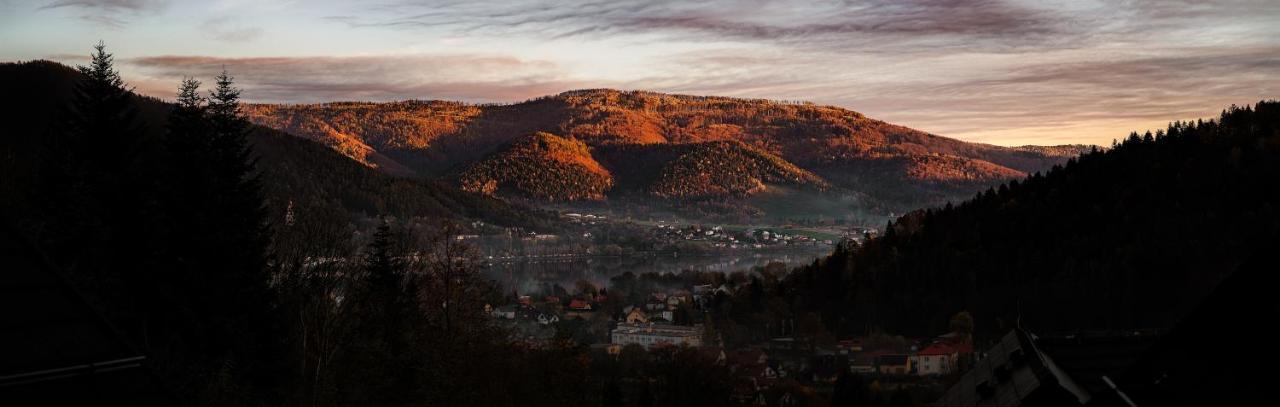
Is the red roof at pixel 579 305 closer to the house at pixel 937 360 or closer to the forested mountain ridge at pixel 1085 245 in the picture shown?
the forested mountain ridge at pixel 1085 245

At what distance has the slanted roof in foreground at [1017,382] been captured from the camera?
5348 millimetres

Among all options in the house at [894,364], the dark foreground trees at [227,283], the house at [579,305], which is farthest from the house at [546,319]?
the dark foreground trees at [227,283]

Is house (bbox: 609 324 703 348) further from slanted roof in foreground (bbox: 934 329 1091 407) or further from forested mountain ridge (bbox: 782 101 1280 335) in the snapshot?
slanted roof in foreground (bbox: 934 329 1091 407)

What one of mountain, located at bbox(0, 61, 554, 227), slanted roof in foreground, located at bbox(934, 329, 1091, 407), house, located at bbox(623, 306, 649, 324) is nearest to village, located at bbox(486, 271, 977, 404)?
house, located at bbox(623, 306, 649, 324)

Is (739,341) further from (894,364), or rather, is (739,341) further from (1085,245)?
(1085,245)

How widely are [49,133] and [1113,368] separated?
26.8 meters

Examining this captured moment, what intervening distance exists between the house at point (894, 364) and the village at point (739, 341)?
0.22 feet

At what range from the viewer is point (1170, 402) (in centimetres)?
242

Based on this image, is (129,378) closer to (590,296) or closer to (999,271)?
(999,271)

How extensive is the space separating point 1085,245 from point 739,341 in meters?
35.6

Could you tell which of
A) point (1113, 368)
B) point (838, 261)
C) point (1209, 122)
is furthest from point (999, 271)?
point (1113, 368)

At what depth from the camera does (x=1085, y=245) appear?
106062mm

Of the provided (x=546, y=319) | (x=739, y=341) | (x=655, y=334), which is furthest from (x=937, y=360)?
(x=546, y=319)

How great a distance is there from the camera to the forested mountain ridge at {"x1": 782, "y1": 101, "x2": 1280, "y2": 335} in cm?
9400
